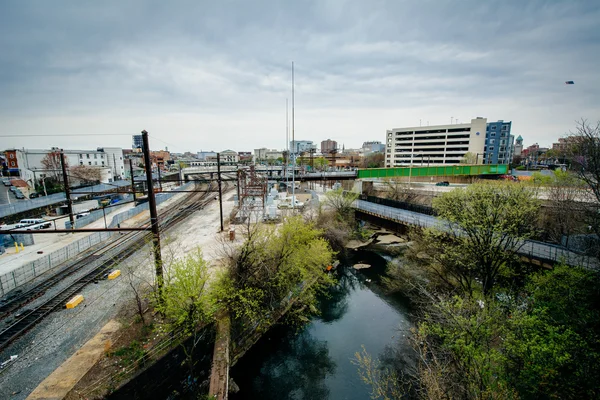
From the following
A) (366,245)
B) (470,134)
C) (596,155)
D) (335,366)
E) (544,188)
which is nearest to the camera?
(596,155)

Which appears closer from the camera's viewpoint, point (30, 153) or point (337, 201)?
point (337, 201)

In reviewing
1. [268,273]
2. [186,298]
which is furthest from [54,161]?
[186,298]

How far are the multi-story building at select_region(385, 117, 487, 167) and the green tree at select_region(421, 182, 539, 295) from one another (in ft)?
202

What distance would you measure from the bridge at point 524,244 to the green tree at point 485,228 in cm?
171

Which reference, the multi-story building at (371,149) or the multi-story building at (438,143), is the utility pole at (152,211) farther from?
the multi-story building at (371,149)

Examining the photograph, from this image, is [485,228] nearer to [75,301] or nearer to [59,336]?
[59,336]

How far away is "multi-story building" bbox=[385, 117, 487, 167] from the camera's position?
76.3 meters

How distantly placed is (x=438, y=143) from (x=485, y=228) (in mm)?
77484

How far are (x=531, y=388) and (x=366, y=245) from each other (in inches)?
901

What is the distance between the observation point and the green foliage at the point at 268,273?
46.9 ft

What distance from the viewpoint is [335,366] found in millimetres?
14844

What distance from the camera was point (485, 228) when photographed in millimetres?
15039

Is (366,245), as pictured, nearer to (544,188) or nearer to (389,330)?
(389,330)

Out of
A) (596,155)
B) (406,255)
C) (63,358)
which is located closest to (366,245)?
(406,255)
